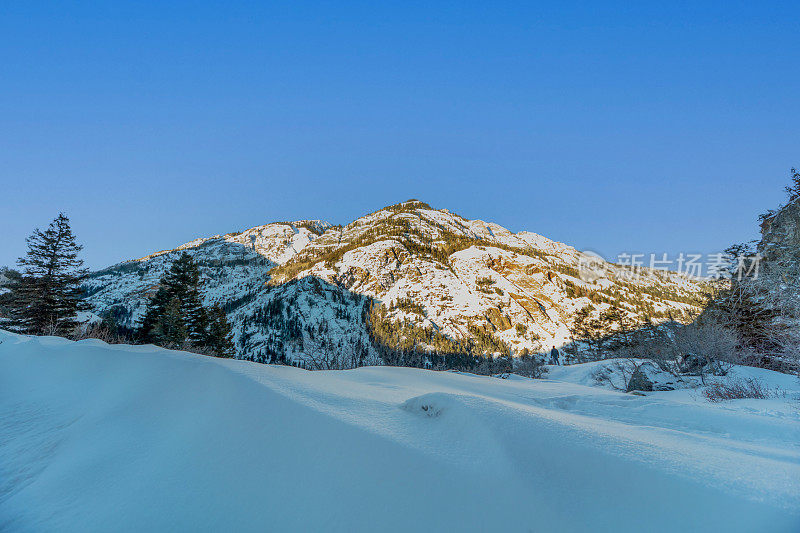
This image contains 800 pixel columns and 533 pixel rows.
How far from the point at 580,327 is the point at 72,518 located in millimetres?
109668

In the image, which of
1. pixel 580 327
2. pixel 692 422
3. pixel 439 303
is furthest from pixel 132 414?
pixel 580 327

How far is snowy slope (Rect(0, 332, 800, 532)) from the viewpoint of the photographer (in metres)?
1.61

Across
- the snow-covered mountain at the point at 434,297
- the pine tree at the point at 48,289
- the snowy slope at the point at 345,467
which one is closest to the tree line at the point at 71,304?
the pine tree at the point at 48,289

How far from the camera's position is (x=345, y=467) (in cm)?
193

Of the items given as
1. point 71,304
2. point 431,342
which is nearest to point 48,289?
point 71,304

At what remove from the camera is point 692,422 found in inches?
157

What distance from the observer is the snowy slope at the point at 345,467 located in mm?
1611

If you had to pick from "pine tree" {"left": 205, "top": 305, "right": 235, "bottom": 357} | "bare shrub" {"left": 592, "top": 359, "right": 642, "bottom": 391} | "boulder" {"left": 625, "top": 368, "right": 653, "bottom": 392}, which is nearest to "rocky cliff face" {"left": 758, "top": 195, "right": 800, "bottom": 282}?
"boulder" {"left": 625, "top": 368, "right": 653, "bottom": 392}

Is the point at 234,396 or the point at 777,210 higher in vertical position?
the point at 777,210

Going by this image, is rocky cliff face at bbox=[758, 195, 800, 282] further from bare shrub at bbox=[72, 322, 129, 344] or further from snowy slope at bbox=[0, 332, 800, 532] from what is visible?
bare shrub at bbox=[72, 322, 129, 344]

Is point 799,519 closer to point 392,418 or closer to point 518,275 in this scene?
point 392,418

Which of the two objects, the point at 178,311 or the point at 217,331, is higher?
the point at 178,311

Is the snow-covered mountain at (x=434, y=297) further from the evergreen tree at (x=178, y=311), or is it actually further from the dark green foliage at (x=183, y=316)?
the evergreen tree at (x=178, y=311)

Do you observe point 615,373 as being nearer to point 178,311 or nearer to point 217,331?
point 178,311
